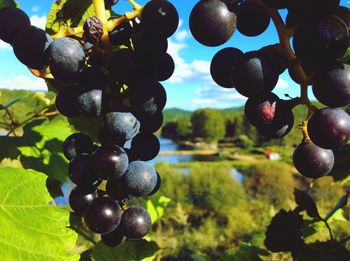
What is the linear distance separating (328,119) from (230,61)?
0.30 m

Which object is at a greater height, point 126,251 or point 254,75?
point 254,75

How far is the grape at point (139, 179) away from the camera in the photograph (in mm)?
1206

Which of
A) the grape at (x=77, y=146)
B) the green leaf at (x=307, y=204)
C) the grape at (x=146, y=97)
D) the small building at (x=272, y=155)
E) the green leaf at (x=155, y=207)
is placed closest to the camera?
the grape at (x=146, y=97)

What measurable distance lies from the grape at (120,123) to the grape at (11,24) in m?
0.39

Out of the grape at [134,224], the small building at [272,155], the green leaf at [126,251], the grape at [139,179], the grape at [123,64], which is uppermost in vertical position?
the grape at [123,64]

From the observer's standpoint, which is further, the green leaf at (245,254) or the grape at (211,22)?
the green leaf at (245,254)

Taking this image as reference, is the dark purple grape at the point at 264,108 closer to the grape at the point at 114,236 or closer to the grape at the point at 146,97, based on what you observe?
the grape at the point at 146,97

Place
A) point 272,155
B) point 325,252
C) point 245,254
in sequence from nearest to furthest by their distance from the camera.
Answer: point 325,252, point 245,254, point 272,155

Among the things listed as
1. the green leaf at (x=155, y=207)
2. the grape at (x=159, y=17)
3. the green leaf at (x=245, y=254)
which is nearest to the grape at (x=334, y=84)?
the grape at (x=159, y=17)

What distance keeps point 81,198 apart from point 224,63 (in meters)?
0.66

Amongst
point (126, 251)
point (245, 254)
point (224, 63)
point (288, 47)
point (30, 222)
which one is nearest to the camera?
point (288, 47)

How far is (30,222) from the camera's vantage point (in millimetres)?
1268

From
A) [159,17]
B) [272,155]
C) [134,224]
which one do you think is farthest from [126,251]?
[272,155]

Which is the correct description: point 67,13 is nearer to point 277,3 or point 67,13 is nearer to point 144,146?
point 144,146
